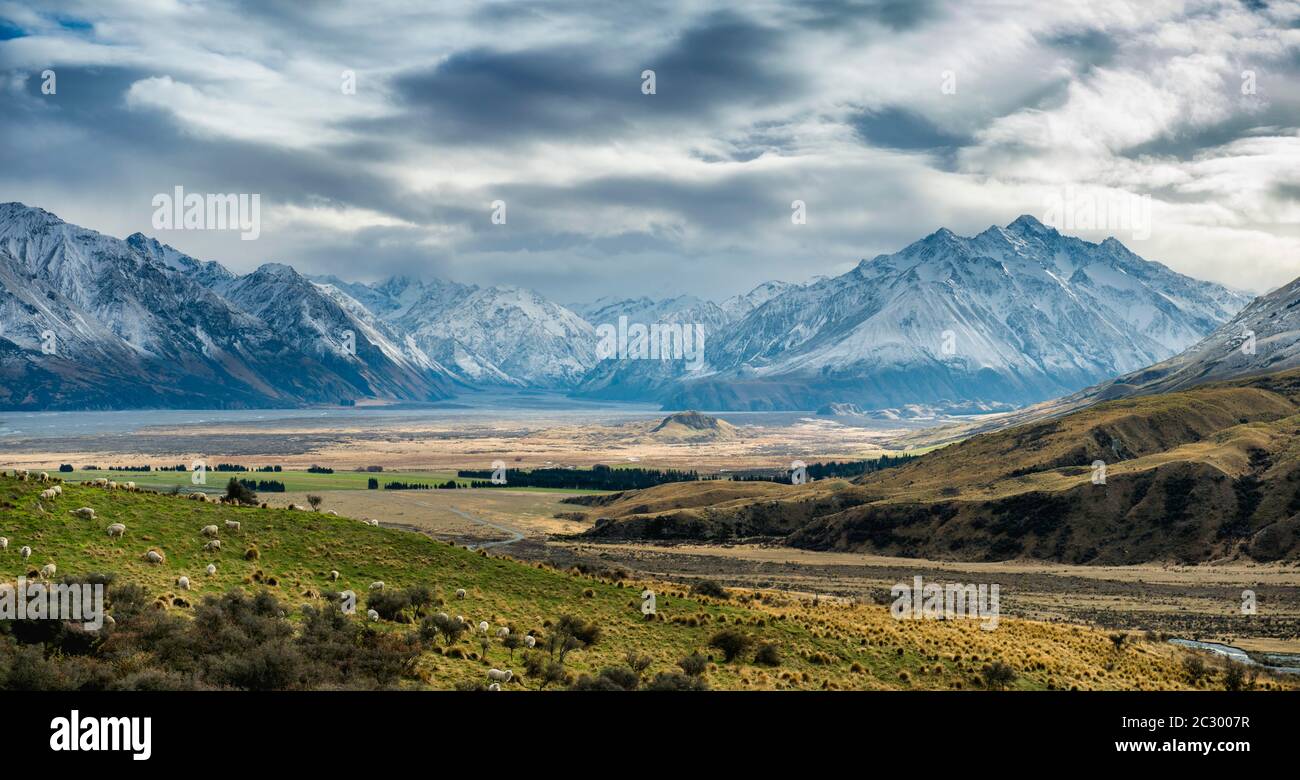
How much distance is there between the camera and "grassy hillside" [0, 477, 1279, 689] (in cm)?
3991

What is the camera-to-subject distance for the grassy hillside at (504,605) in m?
39.9

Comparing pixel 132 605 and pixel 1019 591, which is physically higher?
pixel 132 605

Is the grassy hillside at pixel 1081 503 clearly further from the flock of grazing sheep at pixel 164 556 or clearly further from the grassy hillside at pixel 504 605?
the flock of grazing sheep at pixel 164 556

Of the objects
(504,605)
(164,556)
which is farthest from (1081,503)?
(164,556)

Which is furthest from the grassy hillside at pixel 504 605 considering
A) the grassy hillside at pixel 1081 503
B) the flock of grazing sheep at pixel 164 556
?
the grassy hillside at pixel 1081 503

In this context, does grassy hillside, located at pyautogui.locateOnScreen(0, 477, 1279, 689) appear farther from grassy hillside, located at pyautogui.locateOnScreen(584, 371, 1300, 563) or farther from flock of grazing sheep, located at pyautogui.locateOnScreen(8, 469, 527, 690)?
grassy hillside, located at pyautogui.locateOnScreen(584, 371, 1300, 563)

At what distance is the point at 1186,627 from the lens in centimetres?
8619

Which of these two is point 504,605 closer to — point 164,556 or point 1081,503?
point 164,556

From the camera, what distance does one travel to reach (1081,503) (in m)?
148

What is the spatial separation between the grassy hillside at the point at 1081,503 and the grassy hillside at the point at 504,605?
85291mm

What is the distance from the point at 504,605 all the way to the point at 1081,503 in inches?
4857
